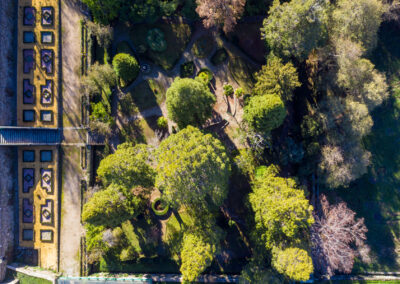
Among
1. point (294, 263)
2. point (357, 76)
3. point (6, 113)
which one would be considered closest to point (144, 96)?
point (6, 113)

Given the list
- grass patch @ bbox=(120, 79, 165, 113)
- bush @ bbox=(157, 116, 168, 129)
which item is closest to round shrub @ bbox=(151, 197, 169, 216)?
bush @ bbox=(157, 116, 168, 129)

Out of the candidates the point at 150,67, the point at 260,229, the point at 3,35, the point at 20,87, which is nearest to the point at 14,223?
the point at 20,87

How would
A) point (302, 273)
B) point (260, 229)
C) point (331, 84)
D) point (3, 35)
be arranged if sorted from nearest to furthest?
1. point (302, 273)
2. point (260, 229)
3. point (331, 84)
4. point (3, 35)

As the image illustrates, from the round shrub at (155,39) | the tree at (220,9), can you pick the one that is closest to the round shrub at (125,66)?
the round shrub at (155,39)

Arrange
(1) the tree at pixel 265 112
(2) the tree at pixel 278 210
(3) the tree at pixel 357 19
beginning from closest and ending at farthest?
(2) the tree at pixel 278 210 → (1) the tree at pixel 265 112 → (3) the tree at pixel 357 19

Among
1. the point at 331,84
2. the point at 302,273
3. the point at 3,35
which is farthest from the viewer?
the point at 3,35

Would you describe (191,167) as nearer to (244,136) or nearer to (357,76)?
(244,136)

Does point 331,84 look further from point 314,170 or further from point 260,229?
point 260,229

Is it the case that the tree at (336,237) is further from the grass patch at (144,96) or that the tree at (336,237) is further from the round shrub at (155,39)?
the round shrub at (155,39)
